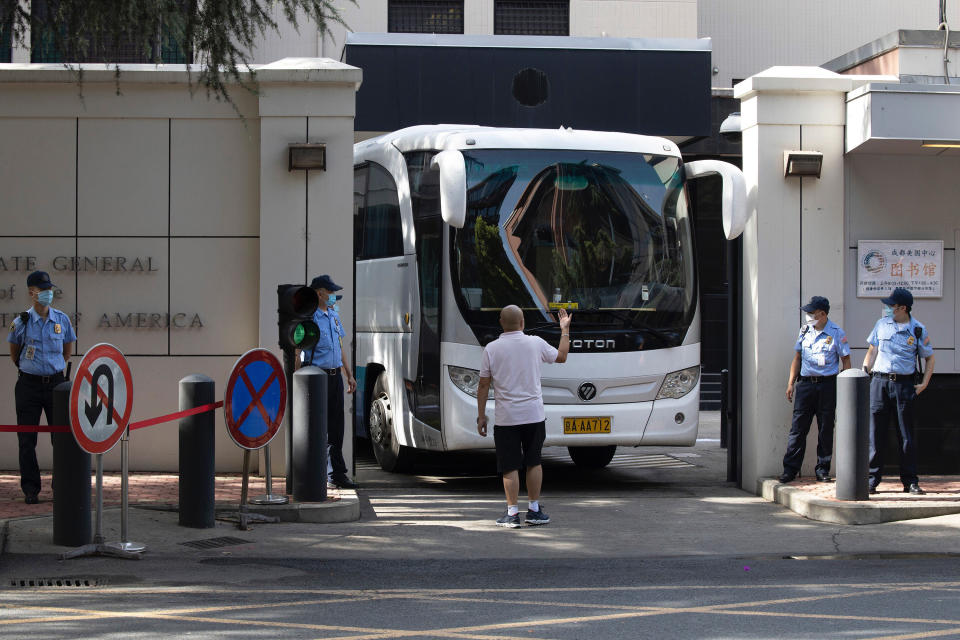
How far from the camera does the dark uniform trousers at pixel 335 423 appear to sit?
11289 millimetres

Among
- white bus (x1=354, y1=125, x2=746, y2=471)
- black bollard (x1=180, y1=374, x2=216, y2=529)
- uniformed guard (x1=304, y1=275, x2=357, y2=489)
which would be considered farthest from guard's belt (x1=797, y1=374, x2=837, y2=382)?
Result: black bollard (x1=180, y1=374, x2=216, y2=529)

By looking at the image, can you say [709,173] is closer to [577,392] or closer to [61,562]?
Answer: [577,392]

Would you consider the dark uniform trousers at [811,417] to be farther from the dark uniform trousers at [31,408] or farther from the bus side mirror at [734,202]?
the dark uniform trousers at [31,408]

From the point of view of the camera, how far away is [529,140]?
12234mm

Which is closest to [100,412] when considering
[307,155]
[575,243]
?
[307,155]

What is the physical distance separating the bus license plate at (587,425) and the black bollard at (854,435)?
7.37 ft

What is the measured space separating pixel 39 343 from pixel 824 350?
6.73 m

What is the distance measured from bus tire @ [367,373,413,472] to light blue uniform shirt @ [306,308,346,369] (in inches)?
76.9

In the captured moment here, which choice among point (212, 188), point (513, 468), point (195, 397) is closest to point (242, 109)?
point (212, 188)

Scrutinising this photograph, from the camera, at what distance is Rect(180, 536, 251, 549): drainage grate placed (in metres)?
8.86

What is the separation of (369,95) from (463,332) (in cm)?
936

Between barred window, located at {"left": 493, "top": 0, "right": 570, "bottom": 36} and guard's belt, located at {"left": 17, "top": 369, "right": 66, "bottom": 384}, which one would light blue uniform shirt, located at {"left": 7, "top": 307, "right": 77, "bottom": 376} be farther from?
barred window, located at {"left": 493, "top": 0, "right": 570, "bottom": 36}

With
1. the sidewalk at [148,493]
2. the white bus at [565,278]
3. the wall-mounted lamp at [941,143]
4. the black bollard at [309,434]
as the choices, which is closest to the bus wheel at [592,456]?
the white bus at [565,278]

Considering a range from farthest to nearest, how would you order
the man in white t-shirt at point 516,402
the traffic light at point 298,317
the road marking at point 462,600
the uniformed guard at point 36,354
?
the uniformed guard at point 36,354 < the traffic light at point 298,317 < the man in white t-shirt at point 516,402 < the road marking at point 462,600
